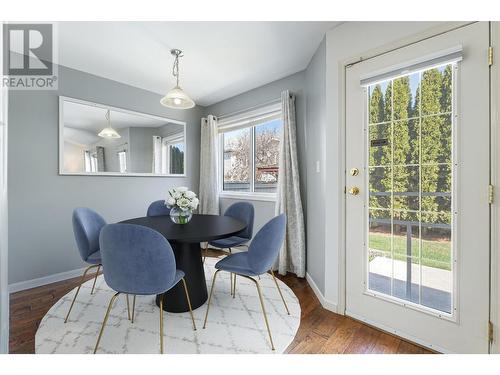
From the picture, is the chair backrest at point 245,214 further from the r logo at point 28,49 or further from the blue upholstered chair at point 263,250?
the r logo at point 28,49

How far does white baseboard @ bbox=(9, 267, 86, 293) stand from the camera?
89.5 inches

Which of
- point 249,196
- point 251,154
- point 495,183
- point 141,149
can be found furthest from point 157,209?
point 495,183

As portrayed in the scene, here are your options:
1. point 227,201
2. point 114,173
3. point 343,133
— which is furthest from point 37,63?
point 343,133

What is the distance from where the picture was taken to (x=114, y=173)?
291 cm

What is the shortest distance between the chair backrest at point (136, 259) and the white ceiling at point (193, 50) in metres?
1.78

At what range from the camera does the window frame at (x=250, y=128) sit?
3084 mm

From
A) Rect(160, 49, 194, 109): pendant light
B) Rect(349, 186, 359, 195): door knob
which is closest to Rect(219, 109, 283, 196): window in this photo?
Rect(160, 49, 194, 109): pendant light

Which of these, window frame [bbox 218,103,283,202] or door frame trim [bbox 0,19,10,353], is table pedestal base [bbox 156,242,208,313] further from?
window frame [bbox 218,103,283,202]

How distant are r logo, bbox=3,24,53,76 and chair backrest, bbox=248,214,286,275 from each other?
2.56m

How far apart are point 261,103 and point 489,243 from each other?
8.86 ft

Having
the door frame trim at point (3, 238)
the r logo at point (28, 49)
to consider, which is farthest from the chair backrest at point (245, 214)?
the r logo at point (28, 49)

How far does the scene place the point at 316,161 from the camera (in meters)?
2.29

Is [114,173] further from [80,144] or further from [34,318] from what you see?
[34,318]

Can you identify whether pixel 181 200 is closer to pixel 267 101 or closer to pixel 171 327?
pixel 171 327
